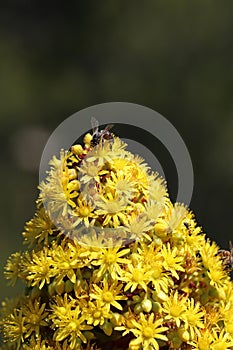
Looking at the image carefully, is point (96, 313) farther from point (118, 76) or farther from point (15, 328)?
point (118, 76)

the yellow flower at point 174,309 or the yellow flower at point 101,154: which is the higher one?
the yellow flower at point 101,154

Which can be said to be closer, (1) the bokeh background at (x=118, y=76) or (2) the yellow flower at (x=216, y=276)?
(2) the yellow flower at (x=216, y=276)

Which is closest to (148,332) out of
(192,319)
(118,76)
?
(192,319)

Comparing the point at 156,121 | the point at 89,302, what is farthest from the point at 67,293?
the point at 156,121

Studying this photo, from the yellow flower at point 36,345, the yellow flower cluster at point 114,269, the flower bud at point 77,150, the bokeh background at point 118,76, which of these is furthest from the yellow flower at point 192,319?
the bokeh background at point 118,76

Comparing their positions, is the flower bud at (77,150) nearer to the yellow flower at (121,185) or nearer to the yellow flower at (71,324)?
the yellow flower at (121,185)

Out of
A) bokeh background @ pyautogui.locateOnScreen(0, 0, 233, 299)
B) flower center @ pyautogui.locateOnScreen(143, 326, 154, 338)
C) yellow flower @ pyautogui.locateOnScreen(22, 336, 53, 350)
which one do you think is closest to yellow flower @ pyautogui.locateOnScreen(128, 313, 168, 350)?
flower center @ pyautogui.locateOnScreen(143, 326, 154, 338)

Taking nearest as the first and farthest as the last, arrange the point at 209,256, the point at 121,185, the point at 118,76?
the point at 121,185
the point at 209,256
the point at 118,76
